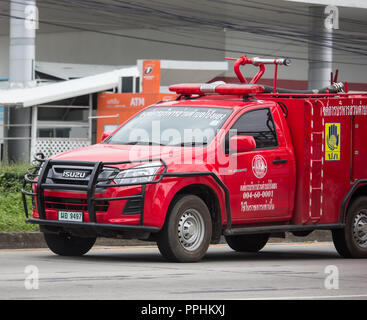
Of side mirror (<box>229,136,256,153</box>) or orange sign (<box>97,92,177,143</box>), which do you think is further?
orange sign (<box>97,92,177,143</box>)

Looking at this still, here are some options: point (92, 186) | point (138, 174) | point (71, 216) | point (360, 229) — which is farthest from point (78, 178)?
point (360, 229)

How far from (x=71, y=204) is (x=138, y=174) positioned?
0.93 metres

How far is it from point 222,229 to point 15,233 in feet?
11.1

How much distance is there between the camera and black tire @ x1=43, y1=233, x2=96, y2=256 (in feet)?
41.5

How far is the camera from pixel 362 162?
14180 millimetres

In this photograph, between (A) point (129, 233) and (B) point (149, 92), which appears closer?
(A) point (129, 233)

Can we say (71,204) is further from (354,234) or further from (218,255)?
(354,234)

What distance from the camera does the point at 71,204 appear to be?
38.5 feet

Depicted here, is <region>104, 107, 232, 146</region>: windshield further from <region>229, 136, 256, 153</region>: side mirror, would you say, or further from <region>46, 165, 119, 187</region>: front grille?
<region>46, 165, 119, 187</region>: front grille

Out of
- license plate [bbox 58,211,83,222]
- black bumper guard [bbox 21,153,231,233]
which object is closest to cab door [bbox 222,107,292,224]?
black bumper guard [bbox 21,153,231,233]

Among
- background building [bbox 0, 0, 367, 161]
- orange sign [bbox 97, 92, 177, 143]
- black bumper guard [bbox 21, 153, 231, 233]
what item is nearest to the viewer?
black bumper guard [bbox 21, 153, 231, 233]

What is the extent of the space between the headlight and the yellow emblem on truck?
318 cm
